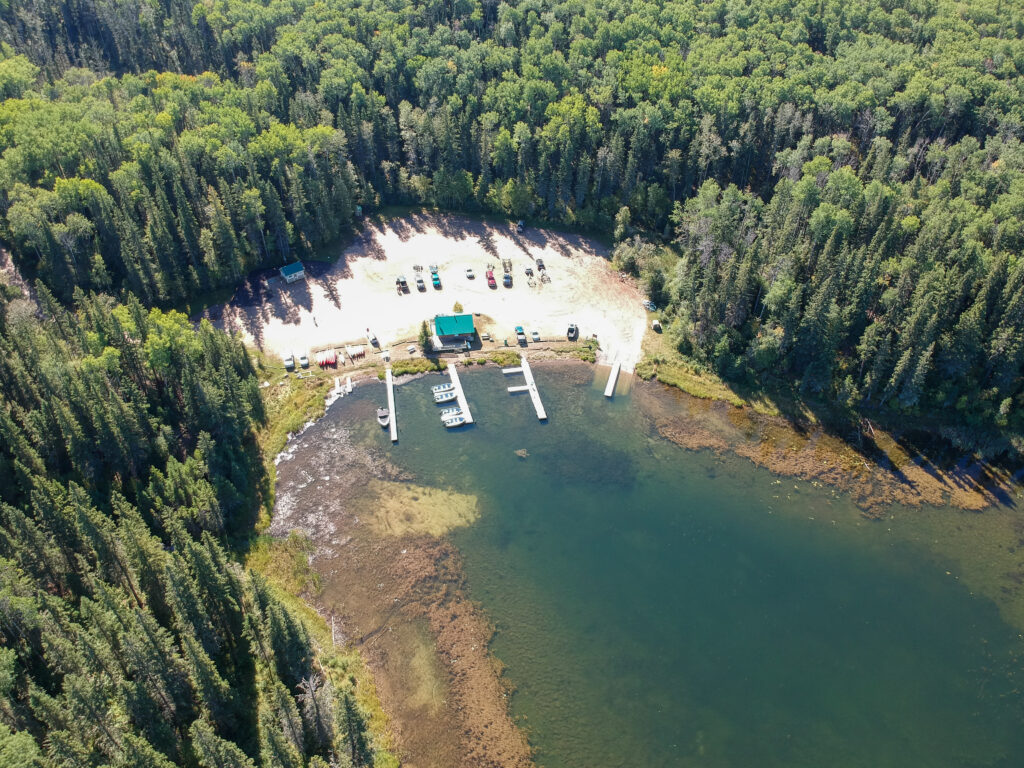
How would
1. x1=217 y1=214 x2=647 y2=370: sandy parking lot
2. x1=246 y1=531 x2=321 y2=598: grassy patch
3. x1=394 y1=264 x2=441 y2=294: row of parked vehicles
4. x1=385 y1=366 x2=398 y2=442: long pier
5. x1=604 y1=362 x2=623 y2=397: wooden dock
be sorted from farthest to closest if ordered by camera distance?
1. x1=394 y1=264 x2=441 y2=294: row of parked vehicles
2. x1=217 y1=214 x2=647 y2=370: sandy parking lot
3. x1=604 y1=362 x2=623 y2=397: wooden dock
4. x1=385 y1=366 x2=398 y2=442: long pier
5. x1=246 y1=531 x2=321 y2=598: grassy patch

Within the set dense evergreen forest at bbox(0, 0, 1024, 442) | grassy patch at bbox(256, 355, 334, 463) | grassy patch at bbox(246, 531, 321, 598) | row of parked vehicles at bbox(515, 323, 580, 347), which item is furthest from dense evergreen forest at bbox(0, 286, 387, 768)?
row of parked vehicles at bbox(515, 323, 580, 347)

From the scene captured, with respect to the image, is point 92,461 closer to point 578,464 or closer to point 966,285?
point 578,464

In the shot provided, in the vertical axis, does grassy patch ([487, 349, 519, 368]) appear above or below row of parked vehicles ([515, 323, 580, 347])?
below

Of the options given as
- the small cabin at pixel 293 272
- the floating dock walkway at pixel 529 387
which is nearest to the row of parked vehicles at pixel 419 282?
the small cabin at pixel 293 272

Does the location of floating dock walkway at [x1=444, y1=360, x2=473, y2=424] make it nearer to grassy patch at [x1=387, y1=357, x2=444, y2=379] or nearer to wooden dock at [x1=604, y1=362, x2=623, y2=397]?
grassy patch at [x1=387, y1=357, x2=444, y2=379]

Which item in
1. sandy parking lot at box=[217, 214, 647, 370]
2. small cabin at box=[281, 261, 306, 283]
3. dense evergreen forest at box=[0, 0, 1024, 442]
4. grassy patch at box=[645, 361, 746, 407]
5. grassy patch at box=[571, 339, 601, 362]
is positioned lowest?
grassy patch at box=[645, 361, 746, 407]

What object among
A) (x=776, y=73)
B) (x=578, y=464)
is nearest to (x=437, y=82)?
(x=776, y=73)

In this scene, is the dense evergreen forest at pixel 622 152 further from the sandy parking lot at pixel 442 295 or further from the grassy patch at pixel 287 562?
the grassy patch at pixel 287 562
